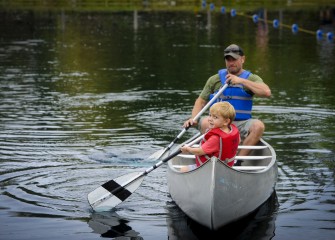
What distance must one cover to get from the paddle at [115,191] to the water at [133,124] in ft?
0.45

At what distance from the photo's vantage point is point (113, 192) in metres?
10.5

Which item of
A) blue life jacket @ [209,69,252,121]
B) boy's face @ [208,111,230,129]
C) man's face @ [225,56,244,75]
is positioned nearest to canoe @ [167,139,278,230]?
boy's face @ [208,111,230,129]

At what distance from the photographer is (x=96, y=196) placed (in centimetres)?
1038

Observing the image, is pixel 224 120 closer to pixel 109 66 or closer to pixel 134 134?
pixel 134 134

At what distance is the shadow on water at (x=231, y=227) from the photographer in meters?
9.29

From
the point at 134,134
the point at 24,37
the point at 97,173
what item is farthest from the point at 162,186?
the point at 24,37

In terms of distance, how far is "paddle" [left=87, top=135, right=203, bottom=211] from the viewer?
10312mm

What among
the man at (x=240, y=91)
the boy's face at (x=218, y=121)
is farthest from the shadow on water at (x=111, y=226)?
the man at (x=240, y=91)

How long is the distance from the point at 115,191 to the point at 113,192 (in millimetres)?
34

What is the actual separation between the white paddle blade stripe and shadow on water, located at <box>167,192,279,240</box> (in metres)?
0.59

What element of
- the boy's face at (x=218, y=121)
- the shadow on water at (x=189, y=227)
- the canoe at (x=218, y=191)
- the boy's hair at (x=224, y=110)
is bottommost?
the shadow on water at (x=189, y=227)

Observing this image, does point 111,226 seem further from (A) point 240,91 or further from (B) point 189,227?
(A) point 240,91

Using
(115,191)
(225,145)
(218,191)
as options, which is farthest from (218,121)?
(115,191)

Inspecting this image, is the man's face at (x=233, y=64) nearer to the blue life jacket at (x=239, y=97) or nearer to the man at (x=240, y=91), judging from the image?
the man at (x=240, y=91)
